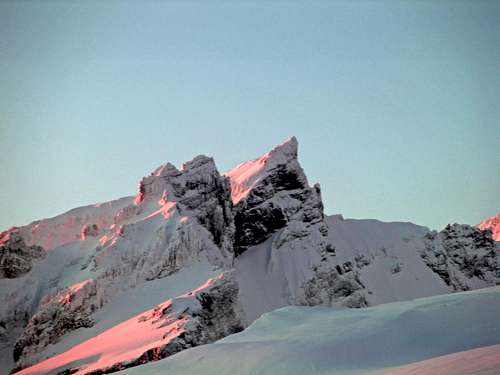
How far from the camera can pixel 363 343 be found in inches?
1284

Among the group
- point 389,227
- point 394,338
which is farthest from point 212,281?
point 389,227

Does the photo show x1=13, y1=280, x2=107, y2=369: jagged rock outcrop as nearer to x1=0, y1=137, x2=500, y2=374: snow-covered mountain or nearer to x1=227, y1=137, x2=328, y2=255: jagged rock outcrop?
x1=0, y1=137, x2=500, y2=374: snow-covered mountain

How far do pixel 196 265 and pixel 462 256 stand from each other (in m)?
78.1

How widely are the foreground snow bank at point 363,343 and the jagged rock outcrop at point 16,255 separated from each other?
81.2 metres

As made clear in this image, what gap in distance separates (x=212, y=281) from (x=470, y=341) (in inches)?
2039

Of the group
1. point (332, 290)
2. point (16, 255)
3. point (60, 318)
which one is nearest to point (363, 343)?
point (60, 318)

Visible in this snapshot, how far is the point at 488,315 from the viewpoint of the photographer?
105ft

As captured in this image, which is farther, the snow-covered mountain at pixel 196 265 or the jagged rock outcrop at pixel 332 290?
the jagged rock outcrop at pixel 332 290

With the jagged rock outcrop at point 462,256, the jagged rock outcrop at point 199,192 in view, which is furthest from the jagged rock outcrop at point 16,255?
the jagged rock outcrop at point 462,256

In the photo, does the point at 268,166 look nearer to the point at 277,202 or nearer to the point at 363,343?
the point at 277,202

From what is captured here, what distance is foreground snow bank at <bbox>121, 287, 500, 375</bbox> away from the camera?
3056 cm

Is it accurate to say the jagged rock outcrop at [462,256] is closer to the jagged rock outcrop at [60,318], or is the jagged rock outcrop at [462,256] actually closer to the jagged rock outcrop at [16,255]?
the jagged rock outcrop at [16,255]

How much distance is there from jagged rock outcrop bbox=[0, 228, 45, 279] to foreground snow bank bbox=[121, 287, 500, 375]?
81.2 metres

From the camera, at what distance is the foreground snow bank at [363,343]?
30.6 m
